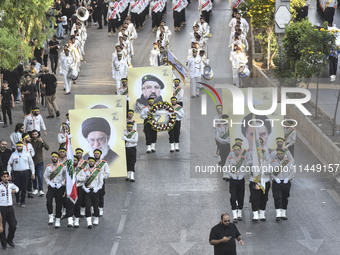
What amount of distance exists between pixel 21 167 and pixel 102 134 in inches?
106

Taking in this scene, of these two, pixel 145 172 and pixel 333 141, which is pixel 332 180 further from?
pixel 145 172

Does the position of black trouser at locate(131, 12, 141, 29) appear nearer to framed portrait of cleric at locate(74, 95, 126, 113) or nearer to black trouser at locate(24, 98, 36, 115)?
black trouser at locate(24, 98, 36, 115)

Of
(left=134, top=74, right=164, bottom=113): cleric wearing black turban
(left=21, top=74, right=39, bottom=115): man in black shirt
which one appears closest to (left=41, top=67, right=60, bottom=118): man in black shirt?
(left=21, top=74, right=39, bottom=115): man in black shirt

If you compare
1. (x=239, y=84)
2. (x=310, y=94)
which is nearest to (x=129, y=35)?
(x=239, y=84)

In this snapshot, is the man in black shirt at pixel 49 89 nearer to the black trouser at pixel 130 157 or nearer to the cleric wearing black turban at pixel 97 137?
the cleric wearing black turban at pixel 97 137

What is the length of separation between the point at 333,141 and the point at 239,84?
28.7 feet

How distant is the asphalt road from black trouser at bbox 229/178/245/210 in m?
0.41

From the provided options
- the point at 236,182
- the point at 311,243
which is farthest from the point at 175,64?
the point at 311,243

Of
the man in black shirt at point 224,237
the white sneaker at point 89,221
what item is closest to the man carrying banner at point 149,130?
the white sneaker at point 89,221

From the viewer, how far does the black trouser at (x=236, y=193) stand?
21375mm

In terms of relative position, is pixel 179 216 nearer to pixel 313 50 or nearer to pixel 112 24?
pixel 313 50

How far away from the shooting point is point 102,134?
80.6 ft

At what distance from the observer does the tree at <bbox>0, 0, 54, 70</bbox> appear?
24.2m

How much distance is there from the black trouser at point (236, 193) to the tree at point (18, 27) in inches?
256
